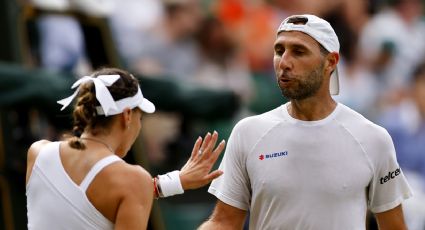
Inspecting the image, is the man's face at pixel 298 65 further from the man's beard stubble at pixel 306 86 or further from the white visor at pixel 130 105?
the white visor at pixel 130 105

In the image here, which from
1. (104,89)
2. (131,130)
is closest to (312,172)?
(131,130)

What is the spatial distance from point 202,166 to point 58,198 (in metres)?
0.76

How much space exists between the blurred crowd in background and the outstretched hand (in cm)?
395

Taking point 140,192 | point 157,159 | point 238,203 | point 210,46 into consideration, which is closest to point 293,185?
point 238,203

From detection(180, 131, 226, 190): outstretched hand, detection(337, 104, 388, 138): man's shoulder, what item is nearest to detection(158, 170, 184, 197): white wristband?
detection(180, 131, 226, 190): outstretched hand

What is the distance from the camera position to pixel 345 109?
19.8 ft

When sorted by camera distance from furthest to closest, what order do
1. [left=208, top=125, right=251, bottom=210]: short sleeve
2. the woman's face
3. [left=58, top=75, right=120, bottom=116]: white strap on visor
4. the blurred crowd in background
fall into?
the blurred crowd in background → [left=208, top=125, right=251, bottom=210]: short sleeve → the woman's face → [left=58, top=75, right=120, bottom=116]: white strap on visor

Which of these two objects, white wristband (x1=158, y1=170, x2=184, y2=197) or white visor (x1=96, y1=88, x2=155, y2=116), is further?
white wristband (x1=158, y1=170, x2=184, y2=197)

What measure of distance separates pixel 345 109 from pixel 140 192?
1221 mm

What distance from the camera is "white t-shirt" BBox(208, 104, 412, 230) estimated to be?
5.84 metres

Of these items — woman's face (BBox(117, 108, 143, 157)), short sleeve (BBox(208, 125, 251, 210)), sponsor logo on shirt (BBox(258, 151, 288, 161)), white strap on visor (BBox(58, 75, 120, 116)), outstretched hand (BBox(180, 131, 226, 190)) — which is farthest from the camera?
short sleeve (BBox(208, 125, 251, 210))

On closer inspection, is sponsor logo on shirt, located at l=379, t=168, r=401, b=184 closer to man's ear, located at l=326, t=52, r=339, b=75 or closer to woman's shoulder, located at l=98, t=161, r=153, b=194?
man's ear, located at l=326, t=52, r=339, b=75

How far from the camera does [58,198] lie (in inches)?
214

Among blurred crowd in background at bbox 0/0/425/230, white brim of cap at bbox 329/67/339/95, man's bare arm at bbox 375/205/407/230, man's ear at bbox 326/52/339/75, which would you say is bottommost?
blurred crowd in background at bbox 0/0/425/230
